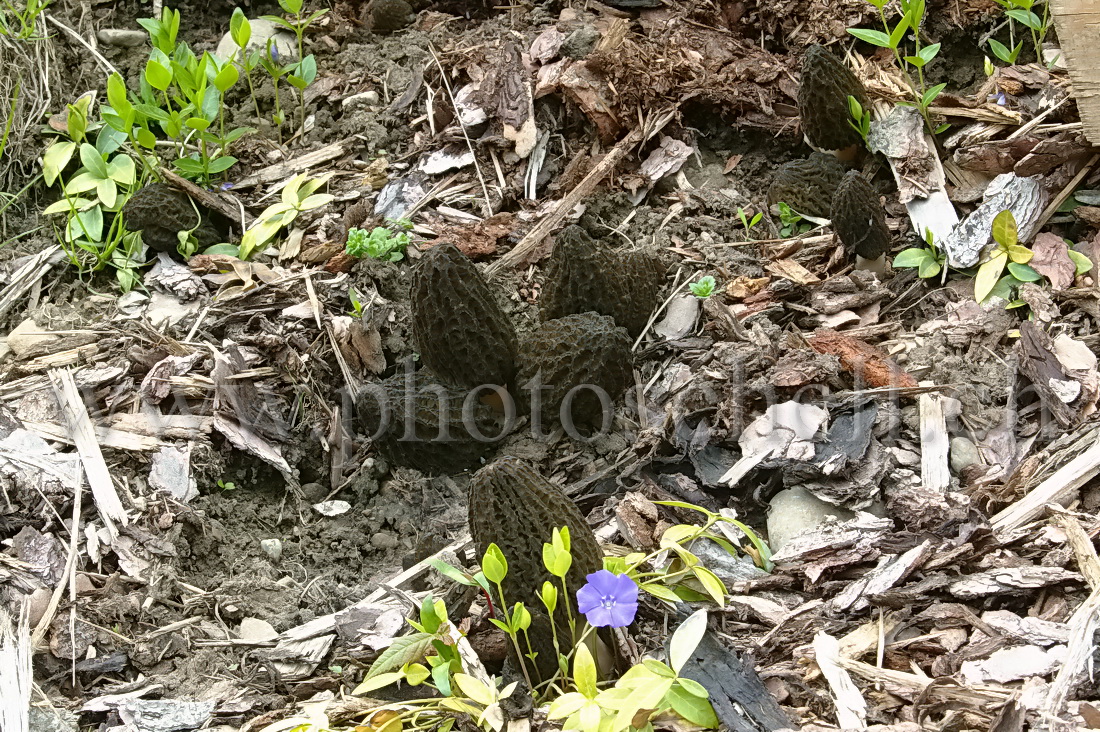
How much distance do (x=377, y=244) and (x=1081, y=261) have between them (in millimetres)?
2216

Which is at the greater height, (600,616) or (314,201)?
(314,201)

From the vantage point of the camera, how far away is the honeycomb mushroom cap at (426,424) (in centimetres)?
289

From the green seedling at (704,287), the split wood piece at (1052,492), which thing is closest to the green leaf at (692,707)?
the split wood piece at (1052,492)

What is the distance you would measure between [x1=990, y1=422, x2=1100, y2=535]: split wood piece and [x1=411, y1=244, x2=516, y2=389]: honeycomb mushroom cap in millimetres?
1375

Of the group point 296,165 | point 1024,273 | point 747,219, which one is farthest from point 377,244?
point 1024,273

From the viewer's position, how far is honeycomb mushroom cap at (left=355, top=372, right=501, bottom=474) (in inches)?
114

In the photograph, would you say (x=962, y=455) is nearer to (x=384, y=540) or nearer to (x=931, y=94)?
(x=931, y=94)

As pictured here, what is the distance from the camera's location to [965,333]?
9.62ft

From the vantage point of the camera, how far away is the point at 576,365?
2857mm

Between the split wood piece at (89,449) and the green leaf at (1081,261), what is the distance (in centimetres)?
285

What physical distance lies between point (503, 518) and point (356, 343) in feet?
3.76

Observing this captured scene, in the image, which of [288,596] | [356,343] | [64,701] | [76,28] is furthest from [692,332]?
[76,28]

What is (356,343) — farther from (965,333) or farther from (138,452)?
(965,333)

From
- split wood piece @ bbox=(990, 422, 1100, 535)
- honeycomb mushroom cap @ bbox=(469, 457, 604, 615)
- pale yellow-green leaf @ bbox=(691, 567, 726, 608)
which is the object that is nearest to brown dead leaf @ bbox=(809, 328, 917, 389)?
split wood piece @ bbox=(990, 422, 1100, 535)
